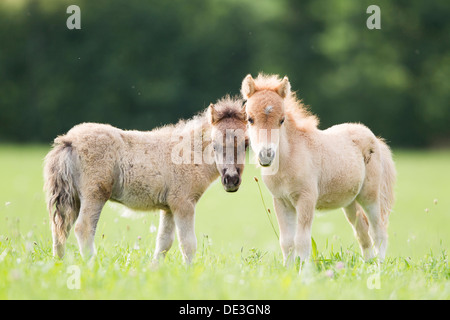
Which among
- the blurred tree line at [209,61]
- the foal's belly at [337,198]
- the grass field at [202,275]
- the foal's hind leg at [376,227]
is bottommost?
the grass field at [202,275]

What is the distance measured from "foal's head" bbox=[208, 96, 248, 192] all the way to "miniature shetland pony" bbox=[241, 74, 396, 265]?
1.08ft

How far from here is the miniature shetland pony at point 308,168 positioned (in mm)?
6219

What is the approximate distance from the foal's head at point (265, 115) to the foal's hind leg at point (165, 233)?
56.7 inches

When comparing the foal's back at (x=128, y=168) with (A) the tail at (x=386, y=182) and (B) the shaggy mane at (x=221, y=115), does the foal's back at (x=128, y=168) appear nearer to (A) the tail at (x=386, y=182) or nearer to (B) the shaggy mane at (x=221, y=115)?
(B) the shaggy mane at (x=221, y=115)

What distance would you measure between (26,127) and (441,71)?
2754 cm

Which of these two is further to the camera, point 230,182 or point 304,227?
point 230,182

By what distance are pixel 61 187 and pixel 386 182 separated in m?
4.17

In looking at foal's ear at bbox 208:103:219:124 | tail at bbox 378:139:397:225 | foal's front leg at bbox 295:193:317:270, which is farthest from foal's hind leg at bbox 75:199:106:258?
tail at bbox 378:139:397:225

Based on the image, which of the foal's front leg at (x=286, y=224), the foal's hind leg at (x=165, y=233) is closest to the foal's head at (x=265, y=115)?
the foal's front leg at (x=286, y=224)

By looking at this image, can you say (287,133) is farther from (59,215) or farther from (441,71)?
(441,71)

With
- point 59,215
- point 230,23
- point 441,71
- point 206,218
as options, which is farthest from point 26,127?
point 59,215

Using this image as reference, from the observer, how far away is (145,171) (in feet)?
21.6

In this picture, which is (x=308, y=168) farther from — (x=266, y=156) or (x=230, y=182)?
(x=230, y=182)

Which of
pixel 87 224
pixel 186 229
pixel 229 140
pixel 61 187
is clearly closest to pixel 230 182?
pixel 229 140
